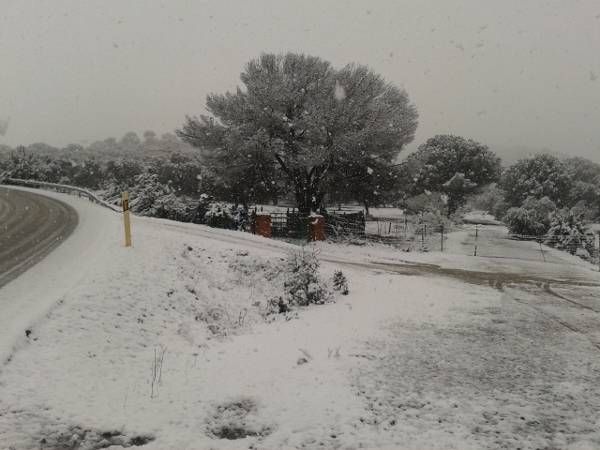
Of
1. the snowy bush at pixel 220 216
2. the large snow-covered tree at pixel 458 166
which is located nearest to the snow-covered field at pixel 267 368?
the snowy bush at pixel 220 216

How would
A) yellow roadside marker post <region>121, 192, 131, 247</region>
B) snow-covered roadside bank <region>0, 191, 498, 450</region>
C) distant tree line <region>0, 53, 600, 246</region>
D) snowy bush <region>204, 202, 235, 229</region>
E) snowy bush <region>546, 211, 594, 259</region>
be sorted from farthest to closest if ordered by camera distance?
snowy bush <region>546, 211, 594, 259</region>
distant tree line <region>0, 53, 600, 246</region>
snowy bush <region>204, 202, 235, 229</region>
yellow roadside marker post <region>121, 192, 131, 247</region>
snow-covered roadside bank <region>0, 191, 498, 450</region>

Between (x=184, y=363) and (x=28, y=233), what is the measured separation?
412 inches

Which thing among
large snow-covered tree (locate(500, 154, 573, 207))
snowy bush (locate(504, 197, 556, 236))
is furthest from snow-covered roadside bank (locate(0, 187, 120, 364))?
large snow-covered tree (locate(500, 154, 573, 207))

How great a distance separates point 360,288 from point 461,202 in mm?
51019

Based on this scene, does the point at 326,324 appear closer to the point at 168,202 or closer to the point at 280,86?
the point at 168,202

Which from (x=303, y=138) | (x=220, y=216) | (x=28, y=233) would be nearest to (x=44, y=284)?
(x=28, y=233)

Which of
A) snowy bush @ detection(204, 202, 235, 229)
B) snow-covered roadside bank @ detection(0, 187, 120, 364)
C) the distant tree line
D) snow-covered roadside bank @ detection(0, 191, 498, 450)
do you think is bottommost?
snow-covered roadside bank @ detection(0, 191, 498, 450)

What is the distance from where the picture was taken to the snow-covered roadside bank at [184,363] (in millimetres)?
4062

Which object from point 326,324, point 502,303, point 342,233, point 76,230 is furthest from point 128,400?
point 342,233

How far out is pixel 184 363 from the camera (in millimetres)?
5762

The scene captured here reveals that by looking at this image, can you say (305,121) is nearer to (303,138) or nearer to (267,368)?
(303,138)

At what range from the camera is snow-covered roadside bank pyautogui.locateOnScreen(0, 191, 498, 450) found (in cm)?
406

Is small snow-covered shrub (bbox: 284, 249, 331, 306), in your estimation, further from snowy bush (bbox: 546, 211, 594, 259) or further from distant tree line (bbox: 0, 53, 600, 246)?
snowy bush (bbox: 546, 211, 594, 259)

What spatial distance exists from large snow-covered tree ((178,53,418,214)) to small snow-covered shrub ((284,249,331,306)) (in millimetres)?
13074
